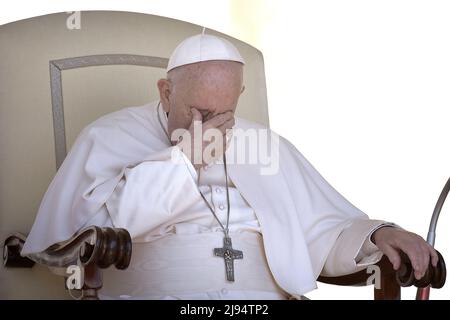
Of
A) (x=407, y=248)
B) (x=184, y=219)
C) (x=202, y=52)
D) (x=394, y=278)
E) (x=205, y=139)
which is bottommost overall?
(x=394, y=278)

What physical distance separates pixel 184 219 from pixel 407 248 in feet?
2.67

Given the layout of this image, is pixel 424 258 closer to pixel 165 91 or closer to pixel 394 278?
Answer: pixel 394 278

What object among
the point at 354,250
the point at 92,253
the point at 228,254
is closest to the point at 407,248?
the point at 354,250

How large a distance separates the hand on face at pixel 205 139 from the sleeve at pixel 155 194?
0.05 metres

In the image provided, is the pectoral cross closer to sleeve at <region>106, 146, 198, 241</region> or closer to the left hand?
sleeve at <region>106, 146, 198, 241</region>

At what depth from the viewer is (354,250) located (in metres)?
3.69

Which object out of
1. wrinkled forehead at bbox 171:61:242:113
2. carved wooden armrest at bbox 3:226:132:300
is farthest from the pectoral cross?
carved wooden armrest at bbox 3:226:132:300

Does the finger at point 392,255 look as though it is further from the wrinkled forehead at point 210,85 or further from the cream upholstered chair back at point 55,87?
the cream upholstered chair back at point 55,87

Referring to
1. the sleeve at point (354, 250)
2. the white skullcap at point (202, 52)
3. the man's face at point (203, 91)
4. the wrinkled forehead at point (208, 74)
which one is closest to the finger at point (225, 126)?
the man's face at point (203, 91)

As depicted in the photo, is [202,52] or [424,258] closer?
[424,258]

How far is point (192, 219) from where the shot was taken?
3.70 m

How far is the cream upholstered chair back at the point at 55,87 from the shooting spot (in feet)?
13.0

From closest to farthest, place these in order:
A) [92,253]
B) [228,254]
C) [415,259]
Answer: [92,253]
[415,259]
[228,254]
